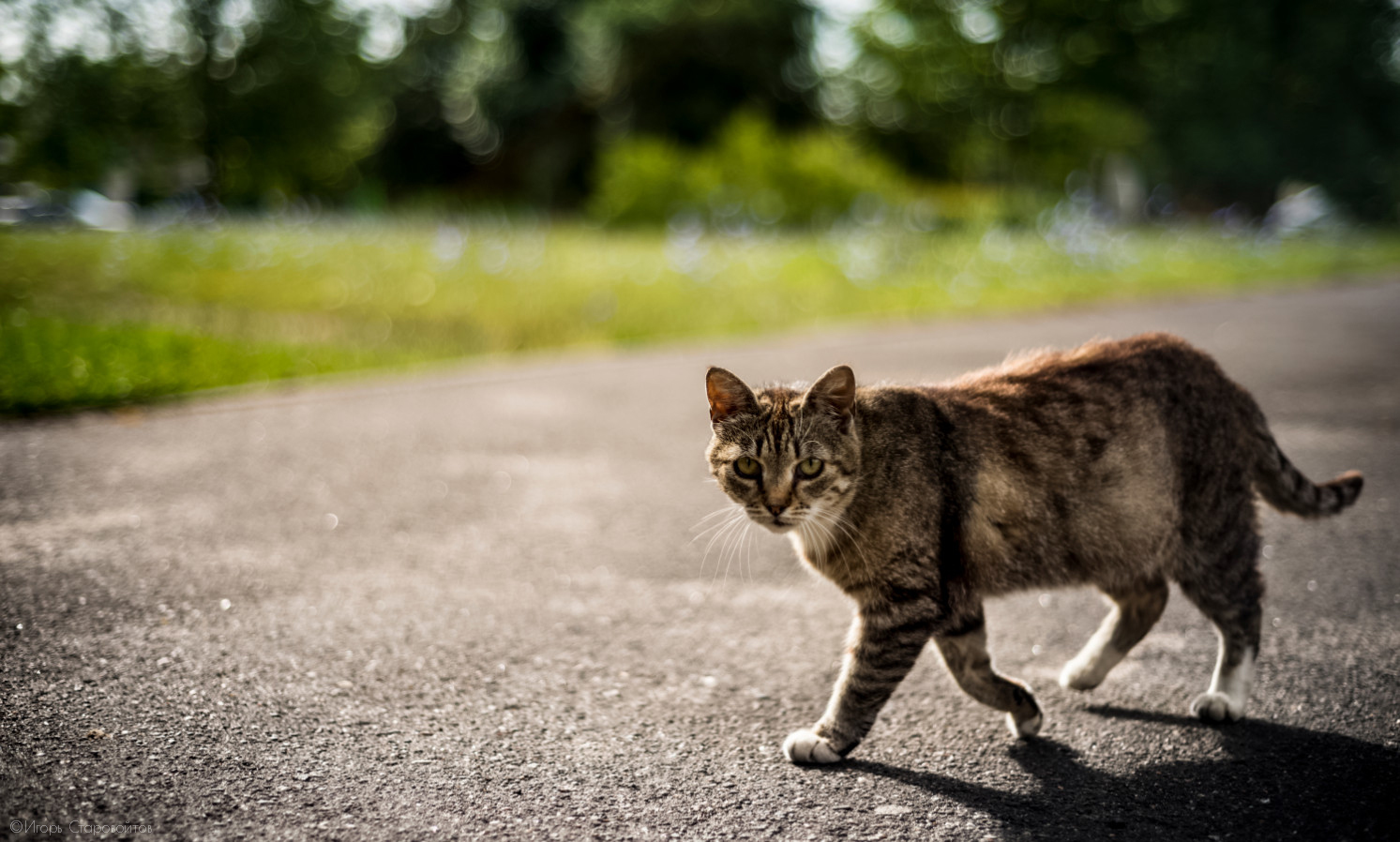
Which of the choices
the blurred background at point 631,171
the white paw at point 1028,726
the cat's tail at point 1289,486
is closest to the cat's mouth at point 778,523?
the white paw at point 1028,726

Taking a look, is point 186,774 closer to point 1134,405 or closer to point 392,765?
point 392,765

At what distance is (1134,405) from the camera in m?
3.03

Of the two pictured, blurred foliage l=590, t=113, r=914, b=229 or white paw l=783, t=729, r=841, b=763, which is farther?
blurred foliage l=590, t=113, r=914, b=229

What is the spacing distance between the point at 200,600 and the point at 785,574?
2.36 metres

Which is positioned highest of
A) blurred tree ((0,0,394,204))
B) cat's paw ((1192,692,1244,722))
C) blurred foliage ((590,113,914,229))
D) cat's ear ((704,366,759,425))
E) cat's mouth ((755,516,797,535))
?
blurred tree ((0,0,394,204))

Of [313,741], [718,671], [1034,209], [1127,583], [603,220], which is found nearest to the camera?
[313,741]

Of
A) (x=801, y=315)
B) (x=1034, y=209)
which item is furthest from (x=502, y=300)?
(x=1034, y=209)

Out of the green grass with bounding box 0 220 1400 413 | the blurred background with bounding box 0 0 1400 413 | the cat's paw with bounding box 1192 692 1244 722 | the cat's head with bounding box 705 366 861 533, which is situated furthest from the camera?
the blurred background with bounding box 0 0 1400 413

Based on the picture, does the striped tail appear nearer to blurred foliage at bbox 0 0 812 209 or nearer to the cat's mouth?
the cat's mouth

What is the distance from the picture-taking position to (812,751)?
2758 mm

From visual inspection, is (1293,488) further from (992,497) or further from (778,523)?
(778,523)

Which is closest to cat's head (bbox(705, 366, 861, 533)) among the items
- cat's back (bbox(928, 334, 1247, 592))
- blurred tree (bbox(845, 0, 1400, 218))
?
cat's back (bbox(928, 334, 1247, 592))

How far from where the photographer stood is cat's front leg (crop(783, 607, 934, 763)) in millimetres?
2738

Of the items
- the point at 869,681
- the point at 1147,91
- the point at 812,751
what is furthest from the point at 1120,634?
the point at 1147,91
